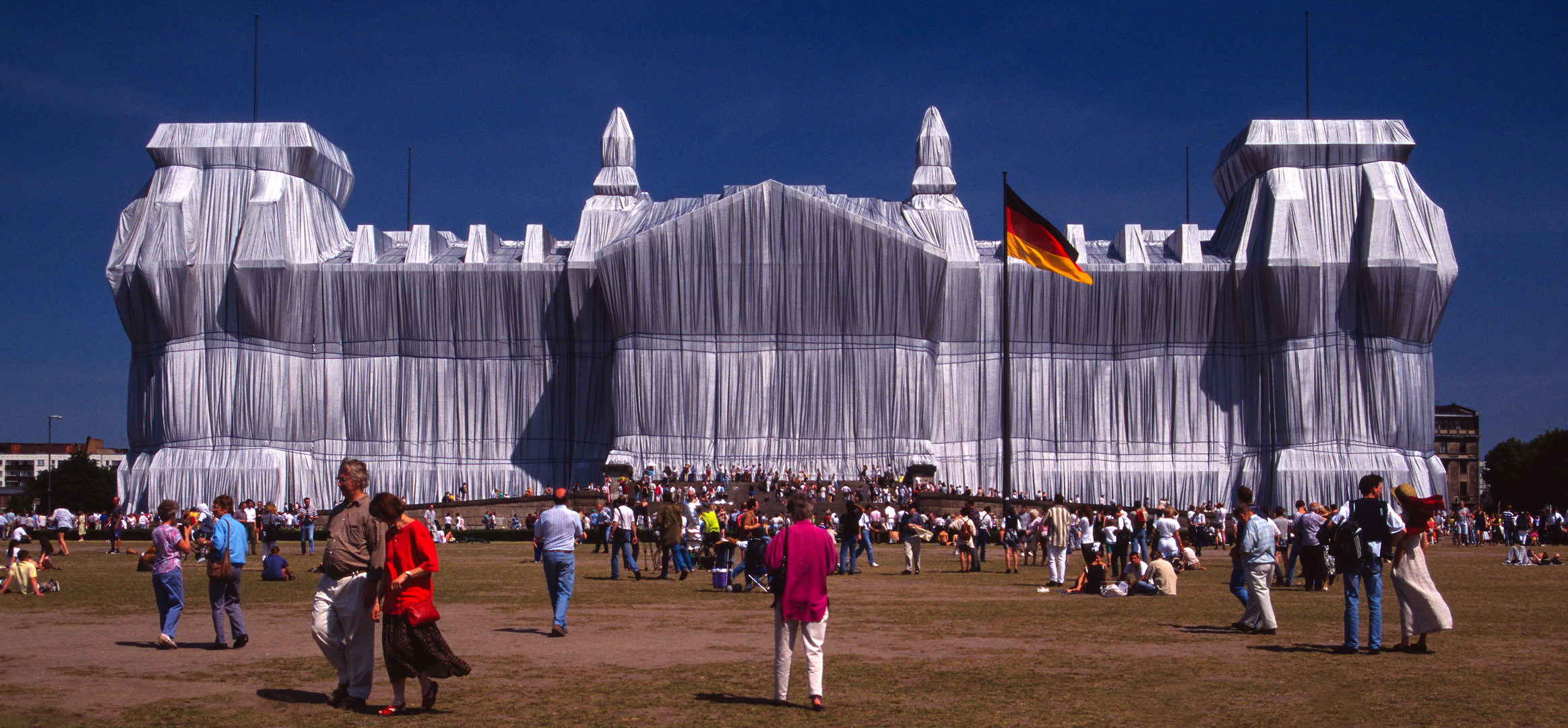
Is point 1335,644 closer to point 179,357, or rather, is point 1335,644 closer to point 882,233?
point 882,233

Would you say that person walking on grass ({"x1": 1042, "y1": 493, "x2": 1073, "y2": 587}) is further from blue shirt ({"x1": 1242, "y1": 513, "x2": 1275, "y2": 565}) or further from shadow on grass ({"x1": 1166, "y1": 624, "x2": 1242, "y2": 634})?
blue shirt ({"x1": 1242, "y1": 513, "x2": 1275, "y2": 565})

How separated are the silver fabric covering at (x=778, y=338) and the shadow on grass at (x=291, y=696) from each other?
42.9m

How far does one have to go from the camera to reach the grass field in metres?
9.73

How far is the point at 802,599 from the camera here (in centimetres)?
998

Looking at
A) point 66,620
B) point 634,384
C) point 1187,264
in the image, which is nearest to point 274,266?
point 634,384

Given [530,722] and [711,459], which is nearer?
[530,722]

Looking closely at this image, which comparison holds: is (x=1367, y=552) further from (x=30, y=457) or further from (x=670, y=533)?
(x=30, y=457)

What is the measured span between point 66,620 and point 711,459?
4030 cm

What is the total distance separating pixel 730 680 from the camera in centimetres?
1137

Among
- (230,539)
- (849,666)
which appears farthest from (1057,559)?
(230,539)

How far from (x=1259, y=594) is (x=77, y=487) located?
91398 mm

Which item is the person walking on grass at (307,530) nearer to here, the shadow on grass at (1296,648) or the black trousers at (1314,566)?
the black trousers at (1314,566)

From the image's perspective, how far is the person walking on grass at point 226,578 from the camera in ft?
41.8

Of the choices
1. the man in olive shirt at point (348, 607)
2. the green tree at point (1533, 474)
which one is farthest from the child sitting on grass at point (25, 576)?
the green tree at point (1533, 474)
